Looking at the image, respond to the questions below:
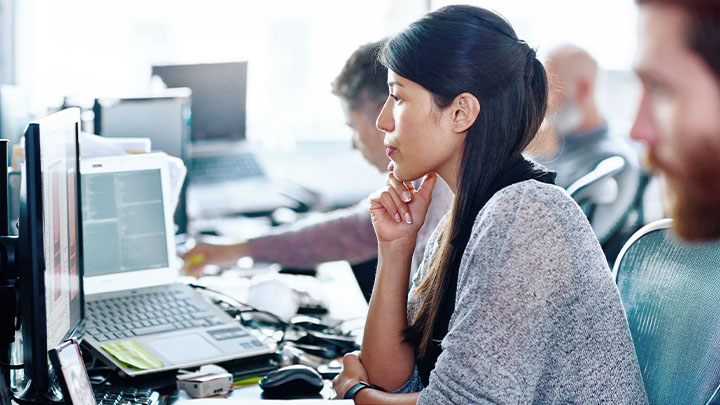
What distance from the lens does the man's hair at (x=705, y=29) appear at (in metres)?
0.62

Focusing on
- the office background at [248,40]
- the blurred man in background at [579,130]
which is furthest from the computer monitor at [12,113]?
the blurred man in background at [579,130]

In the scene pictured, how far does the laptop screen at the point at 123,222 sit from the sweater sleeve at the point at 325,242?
2.01 feet

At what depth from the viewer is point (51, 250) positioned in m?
1.13

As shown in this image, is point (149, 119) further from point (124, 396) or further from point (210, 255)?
point (124, 396)

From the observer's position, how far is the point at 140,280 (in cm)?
169

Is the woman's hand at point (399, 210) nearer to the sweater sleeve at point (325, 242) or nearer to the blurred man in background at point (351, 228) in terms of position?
the blurred man in background at point (351, 228)

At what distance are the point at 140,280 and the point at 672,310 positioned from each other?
3.36 ft

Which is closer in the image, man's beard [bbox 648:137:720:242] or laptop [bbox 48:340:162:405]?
man's beard [bbox 648:137:720:242]

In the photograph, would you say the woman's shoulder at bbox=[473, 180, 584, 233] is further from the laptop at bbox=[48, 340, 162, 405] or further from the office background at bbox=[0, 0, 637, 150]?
the office background at bbox=[0, 0, 637, 150]

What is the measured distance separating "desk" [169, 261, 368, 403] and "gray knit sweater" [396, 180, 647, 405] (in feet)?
1.22

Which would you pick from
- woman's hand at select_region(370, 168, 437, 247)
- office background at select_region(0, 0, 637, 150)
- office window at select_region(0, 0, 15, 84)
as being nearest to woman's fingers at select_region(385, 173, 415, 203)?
woman's hand at select_region(370, 168, 437, 247)

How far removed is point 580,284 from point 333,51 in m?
3.08

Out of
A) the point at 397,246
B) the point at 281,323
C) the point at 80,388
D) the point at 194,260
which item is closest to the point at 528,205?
the point at 397,246

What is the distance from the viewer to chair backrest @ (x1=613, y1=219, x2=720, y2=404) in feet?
3.81
